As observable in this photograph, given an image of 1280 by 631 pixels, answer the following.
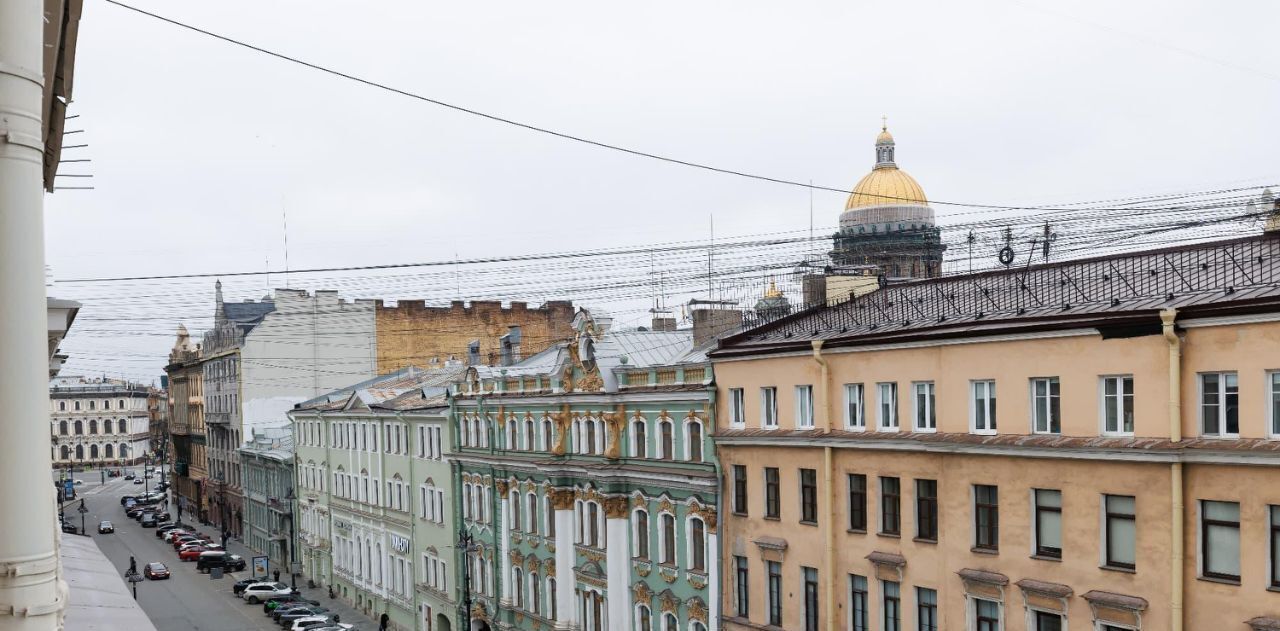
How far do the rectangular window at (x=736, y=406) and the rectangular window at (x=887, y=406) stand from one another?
5422 millimetres

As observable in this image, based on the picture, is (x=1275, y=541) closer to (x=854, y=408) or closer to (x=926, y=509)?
(x=926, y=509)

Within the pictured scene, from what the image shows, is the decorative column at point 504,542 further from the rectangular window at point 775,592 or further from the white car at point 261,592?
the white car at point 261,592

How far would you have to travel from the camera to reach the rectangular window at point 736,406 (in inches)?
1246

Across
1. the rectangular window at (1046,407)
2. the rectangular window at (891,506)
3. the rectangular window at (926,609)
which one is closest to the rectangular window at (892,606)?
the rectangular window at (926,609)

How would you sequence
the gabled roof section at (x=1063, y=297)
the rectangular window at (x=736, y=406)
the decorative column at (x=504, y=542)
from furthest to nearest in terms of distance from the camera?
the decorative column at (x=504, y=542) → the rectangular window at (x=736, y=406) → the gabled roof section at (x=1063, y=297)

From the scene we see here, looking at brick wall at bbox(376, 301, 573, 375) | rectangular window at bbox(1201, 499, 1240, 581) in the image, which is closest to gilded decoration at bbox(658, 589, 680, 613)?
rectangular window at bbox(1201, 499, 1240, 581)

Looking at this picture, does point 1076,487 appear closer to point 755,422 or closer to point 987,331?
point 987,331

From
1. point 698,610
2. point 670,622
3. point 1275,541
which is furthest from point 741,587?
point 1275,541

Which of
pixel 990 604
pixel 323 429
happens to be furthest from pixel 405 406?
pixel 990 604

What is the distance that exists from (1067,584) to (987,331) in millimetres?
4891

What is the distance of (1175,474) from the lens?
65.3 feet

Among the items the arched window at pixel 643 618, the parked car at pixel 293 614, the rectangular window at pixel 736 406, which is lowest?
the parked car at pixel 293 614

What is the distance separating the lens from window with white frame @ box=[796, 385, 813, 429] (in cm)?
2905

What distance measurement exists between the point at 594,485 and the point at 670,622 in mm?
5193
